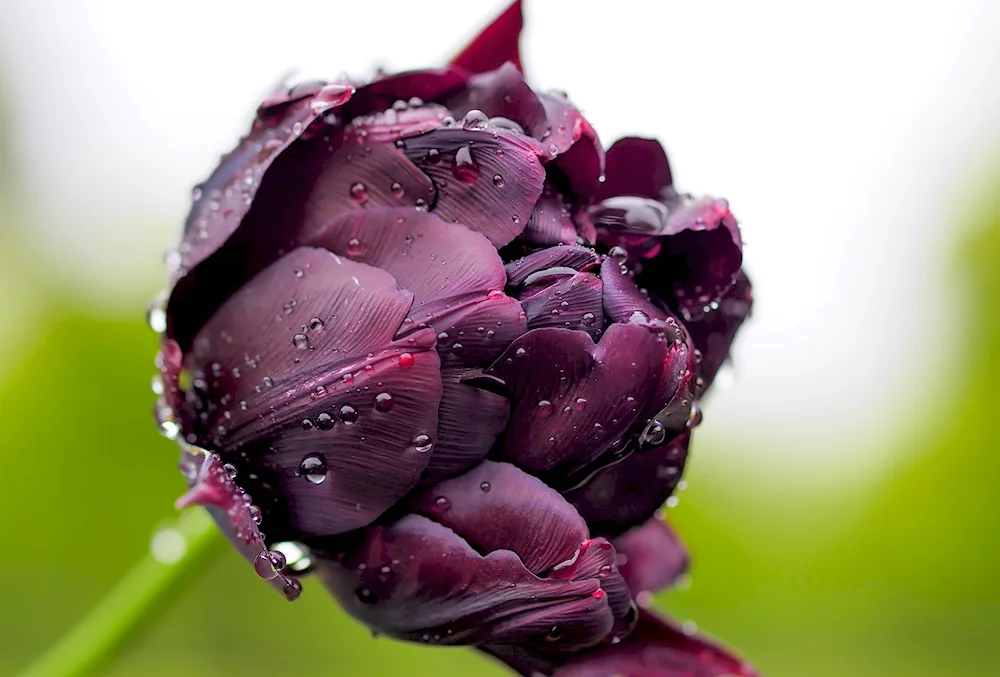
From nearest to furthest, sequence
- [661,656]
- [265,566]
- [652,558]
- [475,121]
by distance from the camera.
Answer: [265,566]
[475,121]
[661,656]
[652,558]

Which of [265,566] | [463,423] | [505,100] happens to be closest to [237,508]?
[265,566]

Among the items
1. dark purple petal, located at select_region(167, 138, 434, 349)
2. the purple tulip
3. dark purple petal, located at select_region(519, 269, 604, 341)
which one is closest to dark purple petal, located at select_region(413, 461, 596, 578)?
the purple tulip

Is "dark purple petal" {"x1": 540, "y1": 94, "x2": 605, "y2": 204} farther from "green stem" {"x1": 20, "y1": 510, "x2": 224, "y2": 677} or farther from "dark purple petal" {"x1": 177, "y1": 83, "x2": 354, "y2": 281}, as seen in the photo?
"green stem" {"x1": 20, "y1": 510, "x2": 224, "y2": 677}

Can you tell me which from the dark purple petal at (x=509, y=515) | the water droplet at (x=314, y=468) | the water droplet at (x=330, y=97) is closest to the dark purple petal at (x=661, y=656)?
the dark purple petal at (x=509, y=515)

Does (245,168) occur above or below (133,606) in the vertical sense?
above

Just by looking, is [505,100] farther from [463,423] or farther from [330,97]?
[463,423]

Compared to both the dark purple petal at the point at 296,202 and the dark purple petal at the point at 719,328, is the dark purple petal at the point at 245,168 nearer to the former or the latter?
the dark purple petal at the point at 296,202

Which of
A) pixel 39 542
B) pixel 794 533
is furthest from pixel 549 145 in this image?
pixel 794 533
